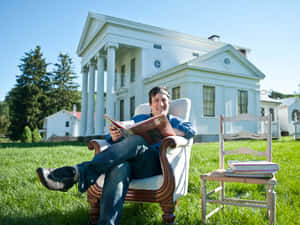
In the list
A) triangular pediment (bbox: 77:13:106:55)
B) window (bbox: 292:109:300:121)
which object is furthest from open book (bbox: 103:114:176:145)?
window (bbox: 292:109:300:121)

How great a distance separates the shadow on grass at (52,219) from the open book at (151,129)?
96 centimetres

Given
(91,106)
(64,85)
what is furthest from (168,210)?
(64,85)

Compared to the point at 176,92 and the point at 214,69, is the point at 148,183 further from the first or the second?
the point at 214,69

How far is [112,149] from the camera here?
6.89 ft

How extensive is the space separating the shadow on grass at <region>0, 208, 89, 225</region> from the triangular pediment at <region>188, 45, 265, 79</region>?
1090 cm

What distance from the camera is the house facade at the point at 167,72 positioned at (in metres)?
13.0

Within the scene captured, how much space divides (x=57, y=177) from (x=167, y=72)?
1202 cm

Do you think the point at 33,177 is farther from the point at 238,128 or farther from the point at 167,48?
the point at 167,48

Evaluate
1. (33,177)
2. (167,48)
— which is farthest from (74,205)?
(167,48)

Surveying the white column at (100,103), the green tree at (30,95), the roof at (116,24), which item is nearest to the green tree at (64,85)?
the green tree at (30,95)

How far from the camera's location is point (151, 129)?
2264 millimetres

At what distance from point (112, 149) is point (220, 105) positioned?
12.3 metres

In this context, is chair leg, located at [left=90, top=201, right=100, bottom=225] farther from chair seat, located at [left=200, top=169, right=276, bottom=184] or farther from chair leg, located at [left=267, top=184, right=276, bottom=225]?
chair leg, located at [left=267, top=184, right=276, bottom=225]

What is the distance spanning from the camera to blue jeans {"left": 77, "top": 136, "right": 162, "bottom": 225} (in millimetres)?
1919
